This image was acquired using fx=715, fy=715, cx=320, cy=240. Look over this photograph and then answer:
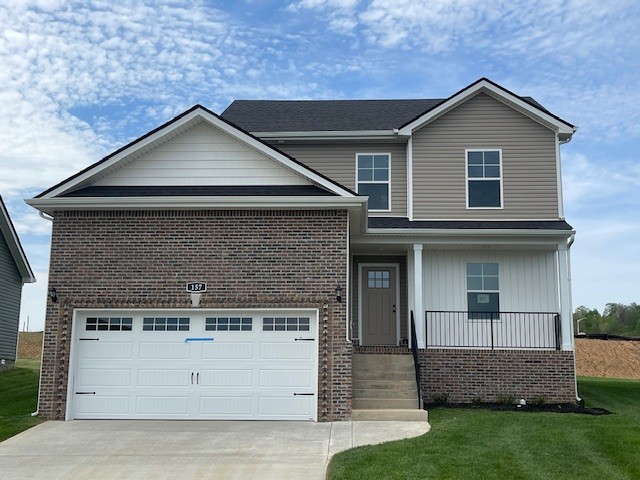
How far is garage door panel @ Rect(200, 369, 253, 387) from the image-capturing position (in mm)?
13609

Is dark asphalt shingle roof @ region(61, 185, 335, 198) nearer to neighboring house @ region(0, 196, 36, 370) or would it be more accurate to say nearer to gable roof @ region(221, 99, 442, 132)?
gable roof @ region(221, 99, 442, 132)

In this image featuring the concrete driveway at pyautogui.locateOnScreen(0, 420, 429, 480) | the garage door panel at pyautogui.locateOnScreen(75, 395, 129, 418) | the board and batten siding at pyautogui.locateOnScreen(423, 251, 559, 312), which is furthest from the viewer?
the board and batten siding at pyautogui.locateOnScreen(423, 251, 559, 312)

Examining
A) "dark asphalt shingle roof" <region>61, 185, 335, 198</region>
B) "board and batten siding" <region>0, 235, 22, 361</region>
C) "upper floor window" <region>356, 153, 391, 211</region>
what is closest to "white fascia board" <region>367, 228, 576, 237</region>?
"upper floor window" <region>356, 153, 391, 211</region>

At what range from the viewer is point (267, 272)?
13.8 metres

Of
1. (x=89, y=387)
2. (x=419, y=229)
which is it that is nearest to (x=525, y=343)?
(x=419, y=229)

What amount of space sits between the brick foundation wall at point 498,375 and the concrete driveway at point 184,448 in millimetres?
3048

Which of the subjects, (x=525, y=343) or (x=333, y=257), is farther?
(x=525, y=343)

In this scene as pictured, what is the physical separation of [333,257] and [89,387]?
5307 millimetres

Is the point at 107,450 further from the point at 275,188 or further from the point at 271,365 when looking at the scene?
the point at 275,188

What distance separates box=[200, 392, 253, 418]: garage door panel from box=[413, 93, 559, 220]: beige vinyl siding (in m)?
6.76

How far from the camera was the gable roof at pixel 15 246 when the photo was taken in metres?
22.8

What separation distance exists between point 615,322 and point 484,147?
4604 centimetres

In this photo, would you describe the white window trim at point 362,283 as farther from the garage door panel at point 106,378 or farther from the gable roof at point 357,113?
the garage door panel at point 106,378

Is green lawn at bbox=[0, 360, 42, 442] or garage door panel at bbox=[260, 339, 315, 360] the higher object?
garage door panel at bbox=[260, 339, 315, 360]
